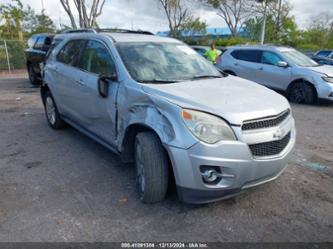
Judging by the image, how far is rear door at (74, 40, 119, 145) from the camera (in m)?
3.53

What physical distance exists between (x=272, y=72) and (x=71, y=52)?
257 inches

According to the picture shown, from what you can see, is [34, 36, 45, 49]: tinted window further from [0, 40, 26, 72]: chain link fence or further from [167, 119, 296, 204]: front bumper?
[167, 119, 296, 204]: front bumper

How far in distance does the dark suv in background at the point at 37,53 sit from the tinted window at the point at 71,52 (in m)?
5.67

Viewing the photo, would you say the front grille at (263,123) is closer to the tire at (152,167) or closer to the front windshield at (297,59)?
the tire at (152,167)

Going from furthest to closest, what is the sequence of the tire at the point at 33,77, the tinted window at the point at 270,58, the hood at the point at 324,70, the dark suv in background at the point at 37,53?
the tire at the point at 33,77 → the dark suv in background at the point at 37,53 → the tinted window at the point at 270,58 → the hood at the point at 324,70

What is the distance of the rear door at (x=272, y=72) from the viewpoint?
880 centimetres

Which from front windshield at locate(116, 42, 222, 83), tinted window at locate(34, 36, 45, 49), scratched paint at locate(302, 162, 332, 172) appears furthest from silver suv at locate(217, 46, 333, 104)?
tinted window at locate(34, 36, 45, 49)

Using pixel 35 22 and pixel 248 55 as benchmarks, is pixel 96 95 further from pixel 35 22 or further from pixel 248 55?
pixel 35 22

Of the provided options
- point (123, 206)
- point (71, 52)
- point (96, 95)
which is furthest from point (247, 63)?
point (123, 206)

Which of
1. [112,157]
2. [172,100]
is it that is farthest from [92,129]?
[172,100]

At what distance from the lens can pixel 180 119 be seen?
103 inches

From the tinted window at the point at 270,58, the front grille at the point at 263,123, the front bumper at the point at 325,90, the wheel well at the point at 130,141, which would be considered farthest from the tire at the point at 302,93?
the wheel well at the point at 130,141

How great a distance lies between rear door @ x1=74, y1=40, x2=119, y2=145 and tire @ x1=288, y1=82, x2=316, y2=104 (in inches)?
259

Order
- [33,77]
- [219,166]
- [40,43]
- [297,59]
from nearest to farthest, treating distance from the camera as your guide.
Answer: [219,166]
[297,59]
[40,43]
[33,77]
